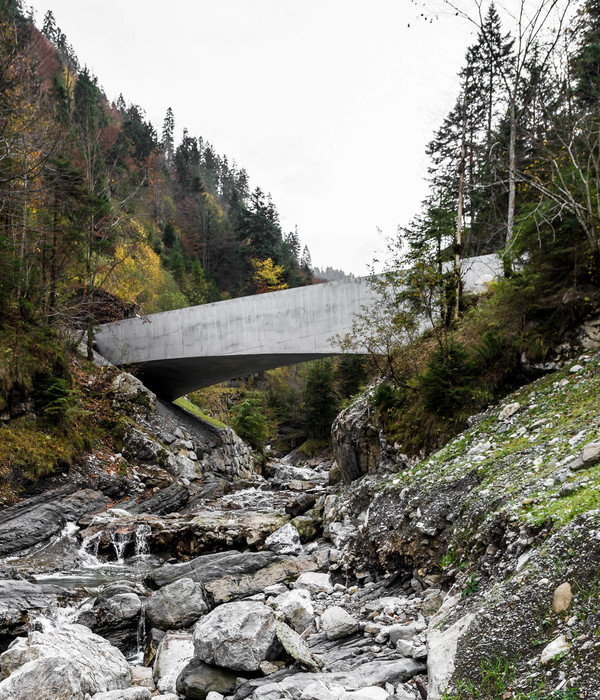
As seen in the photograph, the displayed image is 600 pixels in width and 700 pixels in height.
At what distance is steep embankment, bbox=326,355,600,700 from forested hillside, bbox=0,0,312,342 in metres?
10.1

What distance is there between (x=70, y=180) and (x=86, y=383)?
7.71 meters

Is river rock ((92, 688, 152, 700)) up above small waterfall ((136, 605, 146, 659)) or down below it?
above

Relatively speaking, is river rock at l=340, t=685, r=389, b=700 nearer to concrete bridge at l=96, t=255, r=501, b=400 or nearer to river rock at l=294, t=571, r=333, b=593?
river rock at l=294, t=571, r=333, b=593

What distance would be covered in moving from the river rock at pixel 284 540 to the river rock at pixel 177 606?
8.97ft

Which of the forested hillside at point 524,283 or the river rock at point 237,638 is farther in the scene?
the forested hillside at point 524,283

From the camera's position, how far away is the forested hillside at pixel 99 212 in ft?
43.7

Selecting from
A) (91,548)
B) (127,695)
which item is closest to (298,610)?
(127,695)

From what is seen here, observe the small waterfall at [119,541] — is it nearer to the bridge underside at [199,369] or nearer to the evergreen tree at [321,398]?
the bridge underside at [199,369]

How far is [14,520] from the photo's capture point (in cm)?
1051

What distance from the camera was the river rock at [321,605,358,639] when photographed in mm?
4789

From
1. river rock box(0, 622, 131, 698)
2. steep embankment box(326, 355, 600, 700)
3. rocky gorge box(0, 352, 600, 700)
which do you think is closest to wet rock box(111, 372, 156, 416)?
rocky gorge box(0, 352, 600, 700)

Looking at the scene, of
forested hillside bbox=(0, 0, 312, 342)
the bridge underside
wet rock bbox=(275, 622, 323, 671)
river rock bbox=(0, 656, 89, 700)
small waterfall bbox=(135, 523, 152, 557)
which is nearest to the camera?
river rock bbox=(0, 656, 89, 700)

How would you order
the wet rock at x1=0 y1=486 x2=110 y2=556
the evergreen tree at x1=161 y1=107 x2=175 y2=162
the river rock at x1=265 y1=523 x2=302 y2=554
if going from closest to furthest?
the river rock at x1=265 y1=523 x2=302 y2=554 → the wet rock at x1=0 y1=486 x2=110 y2=556 → the evergreen tree at x1=161 y1=107 x2=175 y2=162

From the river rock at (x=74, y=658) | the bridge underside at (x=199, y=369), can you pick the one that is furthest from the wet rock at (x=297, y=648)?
the bridge underside at (x=199, y=369)
